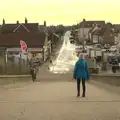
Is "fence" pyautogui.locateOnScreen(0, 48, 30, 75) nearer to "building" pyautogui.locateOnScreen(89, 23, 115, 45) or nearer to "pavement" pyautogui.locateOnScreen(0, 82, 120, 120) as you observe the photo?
"pavement" pyautogui.locateOnScreen(0, 82, 120, 120)

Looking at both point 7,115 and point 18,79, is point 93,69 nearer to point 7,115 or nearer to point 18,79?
point 18,79

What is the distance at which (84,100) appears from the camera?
14.3 m

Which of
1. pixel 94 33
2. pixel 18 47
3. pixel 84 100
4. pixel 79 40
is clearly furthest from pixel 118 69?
pixel 79 40

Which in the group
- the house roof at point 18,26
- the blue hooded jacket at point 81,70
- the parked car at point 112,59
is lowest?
the parked car at point 112,59

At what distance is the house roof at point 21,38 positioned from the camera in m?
87.6

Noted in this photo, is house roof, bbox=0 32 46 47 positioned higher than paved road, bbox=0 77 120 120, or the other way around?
house roof, bbox=0 32 46 47

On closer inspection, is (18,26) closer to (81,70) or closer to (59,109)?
(81,70)

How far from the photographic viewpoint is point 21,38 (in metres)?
89.0

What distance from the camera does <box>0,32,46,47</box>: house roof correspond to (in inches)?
3448

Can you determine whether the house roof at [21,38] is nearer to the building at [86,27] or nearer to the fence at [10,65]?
the fence at [10,65]

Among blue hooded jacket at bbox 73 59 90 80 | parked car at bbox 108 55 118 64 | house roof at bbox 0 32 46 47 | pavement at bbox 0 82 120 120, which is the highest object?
house roof at bbox 0 32 46 47

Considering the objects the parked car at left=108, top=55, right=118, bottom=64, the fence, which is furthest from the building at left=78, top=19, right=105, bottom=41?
the fence

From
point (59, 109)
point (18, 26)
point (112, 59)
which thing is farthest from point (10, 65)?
point (18, 26)

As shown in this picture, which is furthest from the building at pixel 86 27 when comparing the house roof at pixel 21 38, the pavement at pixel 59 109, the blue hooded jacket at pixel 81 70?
the pavement at pixel 59 109
